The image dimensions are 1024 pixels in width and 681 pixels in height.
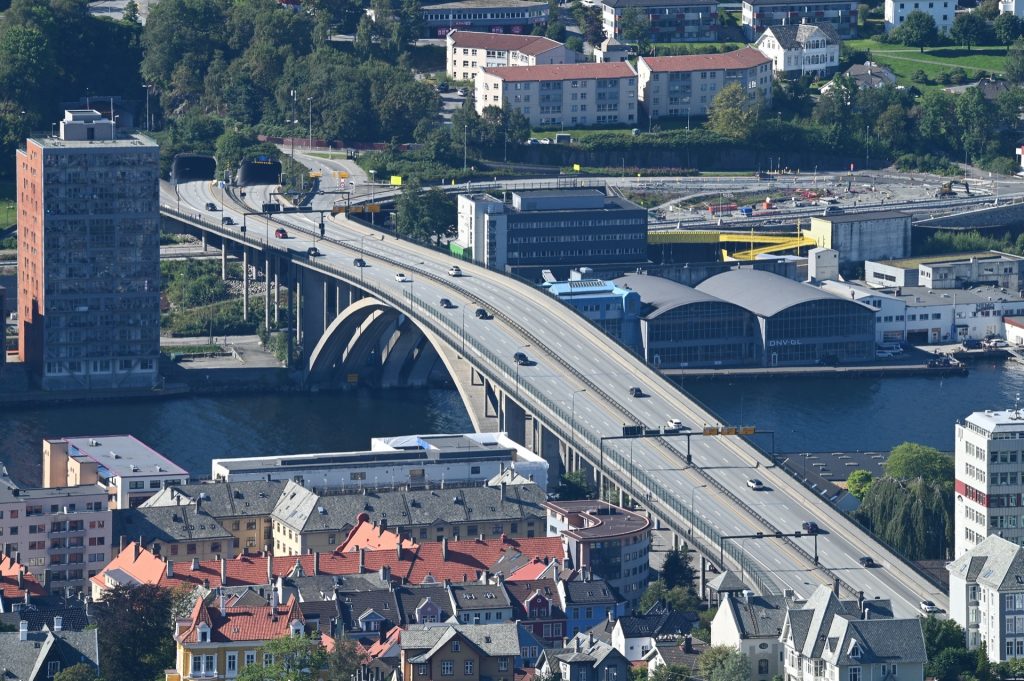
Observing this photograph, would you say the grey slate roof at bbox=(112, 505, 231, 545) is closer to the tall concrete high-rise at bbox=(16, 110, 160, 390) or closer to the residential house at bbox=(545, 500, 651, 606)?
the residential house at bbox=(545, 500, 651, 606)

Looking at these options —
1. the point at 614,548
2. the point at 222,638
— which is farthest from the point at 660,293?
the point at 222,638

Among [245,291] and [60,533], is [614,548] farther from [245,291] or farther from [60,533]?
[245,291]

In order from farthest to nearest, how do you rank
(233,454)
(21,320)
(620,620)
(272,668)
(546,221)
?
(546,221), (21,320), (233,454), (620,620), (272,668)

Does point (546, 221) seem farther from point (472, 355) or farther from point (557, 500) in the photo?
point (557, 500)

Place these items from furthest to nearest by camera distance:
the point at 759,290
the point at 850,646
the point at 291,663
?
1. the point at 759,290
2. the point at 291,663
3. the point at 850,646

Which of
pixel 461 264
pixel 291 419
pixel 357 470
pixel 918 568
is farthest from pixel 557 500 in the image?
pixel 461 264

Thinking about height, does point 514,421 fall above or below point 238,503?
above
